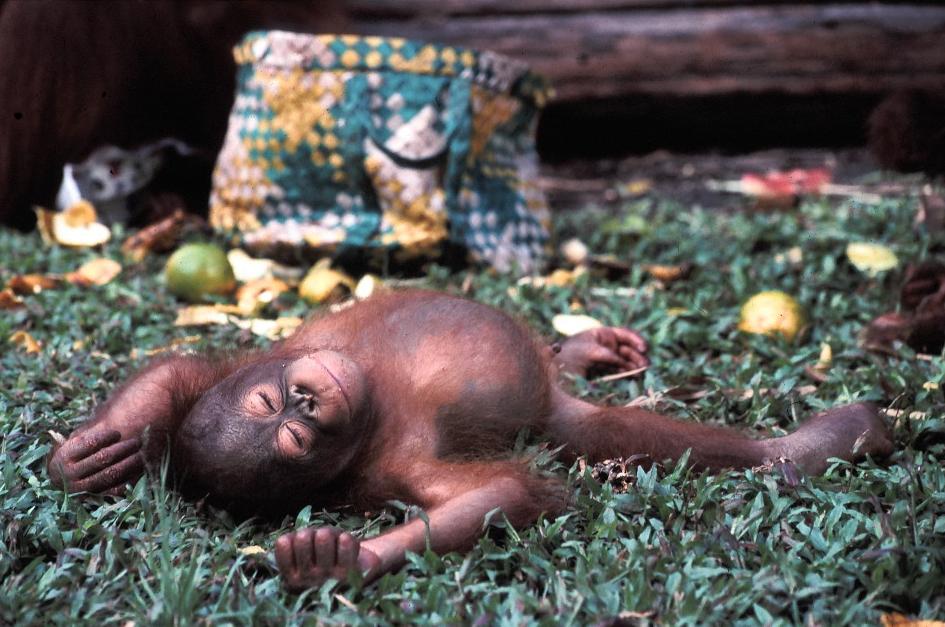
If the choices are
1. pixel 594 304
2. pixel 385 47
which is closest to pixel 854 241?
pixel 594 304

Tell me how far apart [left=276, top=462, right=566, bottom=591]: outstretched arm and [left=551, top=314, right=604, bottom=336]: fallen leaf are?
110 cm

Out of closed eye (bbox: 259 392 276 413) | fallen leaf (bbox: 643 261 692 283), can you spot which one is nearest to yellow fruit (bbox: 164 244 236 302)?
fallen leaf (bbox: 643 261 692 283)

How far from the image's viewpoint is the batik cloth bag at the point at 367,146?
3531mm

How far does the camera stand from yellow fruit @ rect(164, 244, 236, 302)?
130 inches

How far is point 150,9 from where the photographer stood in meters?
3.77

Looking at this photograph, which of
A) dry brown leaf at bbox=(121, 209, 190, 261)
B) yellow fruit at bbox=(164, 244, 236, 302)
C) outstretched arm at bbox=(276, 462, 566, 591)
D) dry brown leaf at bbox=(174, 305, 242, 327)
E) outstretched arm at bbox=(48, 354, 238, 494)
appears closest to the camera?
outstretched arm at bbox=(276, 462, 566, 591)

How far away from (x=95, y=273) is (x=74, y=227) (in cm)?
62

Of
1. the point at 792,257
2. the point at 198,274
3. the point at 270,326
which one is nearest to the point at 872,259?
the point at 792,257

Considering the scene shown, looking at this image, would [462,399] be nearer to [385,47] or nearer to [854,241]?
[385,47]

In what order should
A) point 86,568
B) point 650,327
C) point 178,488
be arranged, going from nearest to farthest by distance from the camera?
point 86,568 < point 178,488 < point 650,327

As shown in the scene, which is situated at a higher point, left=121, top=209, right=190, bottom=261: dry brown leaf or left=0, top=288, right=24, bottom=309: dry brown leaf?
left=0, top=288, right=24, bottom=309: dry brown leaf

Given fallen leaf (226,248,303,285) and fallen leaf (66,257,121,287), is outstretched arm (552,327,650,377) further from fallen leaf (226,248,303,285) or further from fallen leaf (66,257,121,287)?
fallen leaf (66,257,121,287)

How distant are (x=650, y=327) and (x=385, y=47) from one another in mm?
1324

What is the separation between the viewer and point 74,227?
13.3 feet
